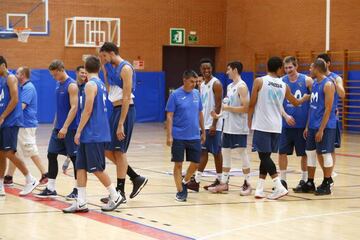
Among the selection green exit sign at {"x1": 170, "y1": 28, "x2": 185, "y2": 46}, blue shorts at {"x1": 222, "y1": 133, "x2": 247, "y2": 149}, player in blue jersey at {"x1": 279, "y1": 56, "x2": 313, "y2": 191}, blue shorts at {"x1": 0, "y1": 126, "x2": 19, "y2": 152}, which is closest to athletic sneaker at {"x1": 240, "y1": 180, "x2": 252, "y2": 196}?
blue shorts at {"x1": 222, "y1": 133, "x2": 247, "y2": 149}

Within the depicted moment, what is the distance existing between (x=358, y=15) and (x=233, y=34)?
7789 mm

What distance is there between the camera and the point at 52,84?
96.1 ft

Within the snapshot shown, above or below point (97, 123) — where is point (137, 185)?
below

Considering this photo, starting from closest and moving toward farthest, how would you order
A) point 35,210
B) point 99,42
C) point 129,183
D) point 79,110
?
point 35,210, point 79,110, point 129,183, point 99,42

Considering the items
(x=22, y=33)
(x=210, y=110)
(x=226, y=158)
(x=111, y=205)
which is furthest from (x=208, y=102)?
(x=22, y=33)

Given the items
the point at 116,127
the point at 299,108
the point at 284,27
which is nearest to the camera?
the point at 116,127

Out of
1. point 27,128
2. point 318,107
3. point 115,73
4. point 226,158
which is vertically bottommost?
point 226,158

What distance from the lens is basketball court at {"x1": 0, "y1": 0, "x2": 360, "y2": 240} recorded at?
27.4ft

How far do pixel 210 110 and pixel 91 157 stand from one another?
9.39ft

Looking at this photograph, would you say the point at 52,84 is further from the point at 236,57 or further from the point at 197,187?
the point at 197,187

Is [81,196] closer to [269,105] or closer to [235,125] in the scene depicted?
[235,125]

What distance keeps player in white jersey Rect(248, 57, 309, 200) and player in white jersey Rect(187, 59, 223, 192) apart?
0.84m

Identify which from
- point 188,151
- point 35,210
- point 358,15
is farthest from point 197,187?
point 358,15

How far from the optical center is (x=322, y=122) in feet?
Answer: 35.8
